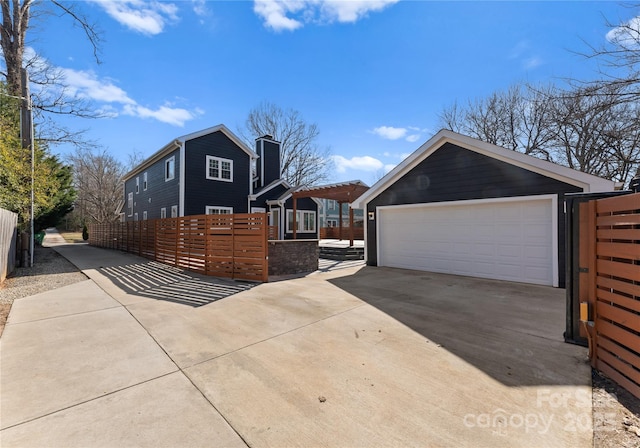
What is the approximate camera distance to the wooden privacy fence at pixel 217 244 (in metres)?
7.79

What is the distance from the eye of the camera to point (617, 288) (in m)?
2.76

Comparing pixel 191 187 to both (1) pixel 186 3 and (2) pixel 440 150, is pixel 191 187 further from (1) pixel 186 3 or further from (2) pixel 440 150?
(2) pixel 440 150

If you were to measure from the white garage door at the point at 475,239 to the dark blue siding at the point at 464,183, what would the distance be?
0.22 meters

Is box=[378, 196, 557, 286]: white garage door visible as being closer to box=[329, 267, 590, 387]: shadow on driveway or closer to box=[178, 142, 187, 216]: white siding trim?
box=[329, 267, 590, 387]: shadow on driveway

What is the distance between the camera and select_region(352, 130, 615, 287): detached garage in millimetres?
7039

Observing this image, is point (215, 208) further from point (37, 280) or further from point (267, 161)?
point (37, 280)

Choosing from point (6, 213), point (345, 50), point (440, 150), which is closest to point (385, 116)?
point (345, 50)

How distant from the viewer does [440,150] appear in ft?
29.8

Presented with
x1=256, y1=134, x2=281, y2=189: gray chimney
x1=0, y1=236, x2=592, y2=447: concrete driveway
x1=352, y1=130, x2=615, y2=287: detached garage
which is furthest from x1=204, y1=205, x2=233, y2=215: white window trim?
x1=0, y1=236, x2=592, y2=447: concrete driveway

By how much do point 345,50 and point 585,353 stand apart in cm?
1224

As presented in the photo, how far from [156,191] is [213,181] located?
4700 millimetres

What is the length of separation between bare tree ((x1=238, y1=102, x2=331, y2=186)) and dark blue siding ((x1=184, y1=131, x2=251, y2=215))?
43.8 feet

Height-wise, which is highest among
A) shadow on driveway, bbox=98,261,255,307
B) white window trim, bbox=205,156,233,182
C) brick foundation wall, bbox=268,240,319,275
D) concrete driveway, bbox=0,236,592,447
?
white window trim, bbox=205,156,233,182

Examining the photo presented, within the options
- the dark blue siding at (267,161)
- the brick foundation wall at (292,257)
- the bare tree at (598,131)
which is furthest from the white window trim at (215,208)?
the bare tree at (598,131)
